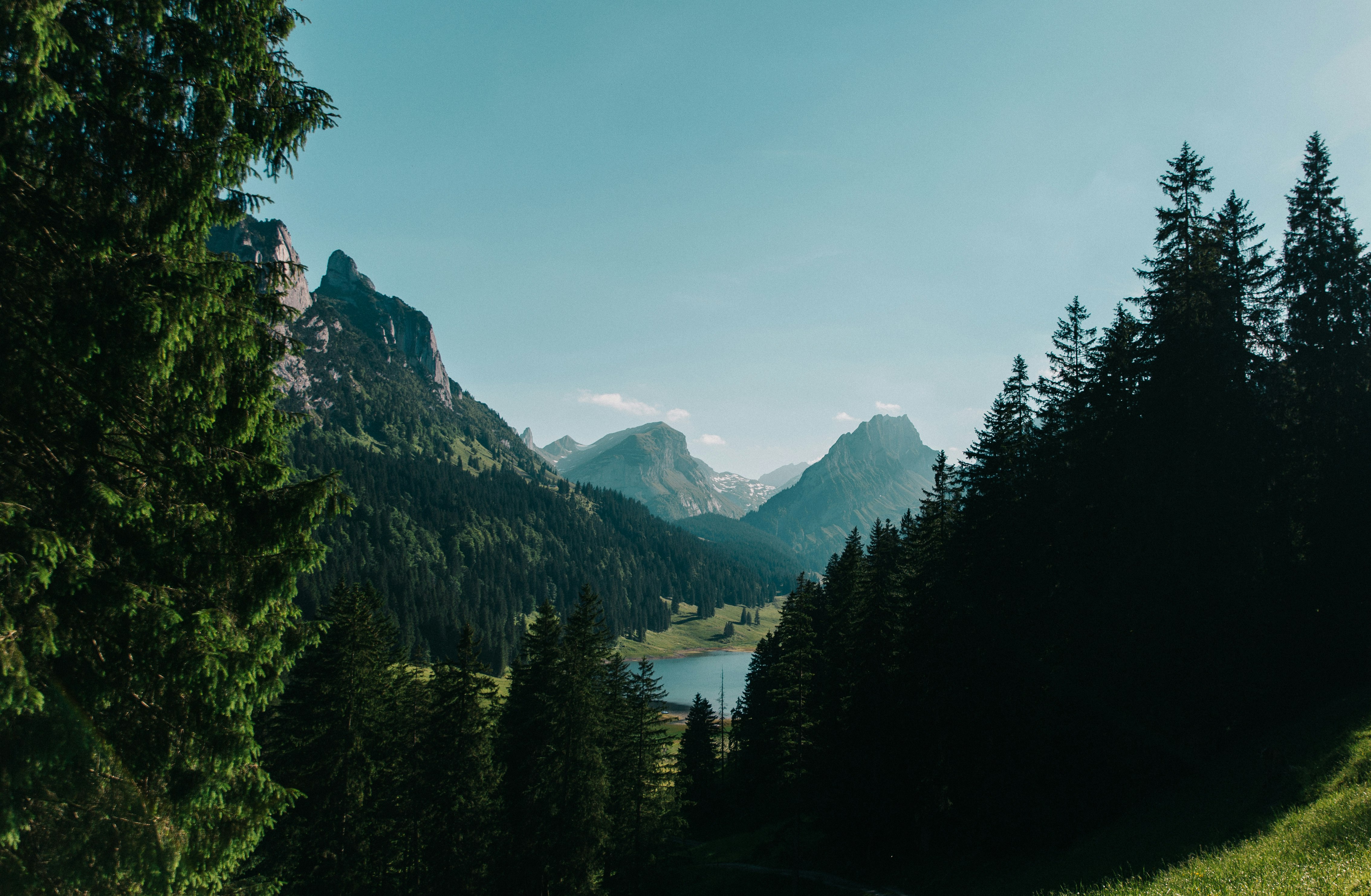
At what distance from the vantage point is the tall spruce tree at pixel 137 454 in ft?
25.0

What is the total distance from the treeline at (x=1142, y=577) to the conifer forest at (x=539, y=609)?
15cm

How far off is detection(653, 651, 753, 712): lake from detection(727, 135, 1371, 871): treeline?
82841 millimetres

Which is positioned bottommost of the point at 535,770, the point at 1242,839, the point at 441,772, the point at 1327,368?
the point at 535,770

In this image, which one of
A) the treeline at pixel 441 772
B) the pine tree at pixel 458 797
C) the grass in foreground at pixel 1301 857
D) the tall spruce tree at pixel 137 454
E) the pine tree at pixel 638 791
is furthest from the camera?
the pine tree at pixel 638 791

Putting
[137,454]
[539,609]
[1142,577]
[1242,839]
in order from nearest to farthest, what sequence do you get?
[137,454] < [1242,839] < [1142,577] < [539,609]

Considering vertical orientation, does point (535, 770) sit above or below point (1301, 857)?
below

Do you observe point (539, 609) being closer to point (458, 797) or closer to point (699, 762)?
point (458, 797)

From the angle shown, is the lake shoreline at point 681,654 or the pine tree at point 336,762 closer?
the pine tree at point 336,762

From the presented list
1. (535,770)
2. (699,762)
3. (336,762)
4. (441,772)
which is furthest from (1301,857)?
(699,762)

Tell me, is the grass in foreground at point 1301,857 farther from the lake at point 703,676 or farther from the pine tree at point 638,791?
the lake at point 703,676

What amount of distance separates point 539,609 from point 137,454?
76.1 ft

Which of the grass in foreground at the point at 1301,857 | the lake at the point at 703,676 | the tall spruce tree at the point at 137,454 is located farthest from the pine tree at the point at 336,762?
the lake at the point at 703,676

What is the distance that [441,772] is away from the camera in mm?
28656

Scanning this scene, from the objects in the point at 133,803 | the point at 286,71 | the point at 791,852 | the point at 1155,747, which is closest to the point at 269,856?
the point at 133,803
